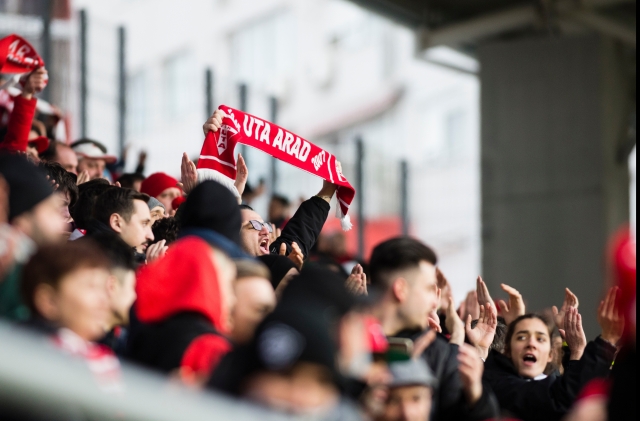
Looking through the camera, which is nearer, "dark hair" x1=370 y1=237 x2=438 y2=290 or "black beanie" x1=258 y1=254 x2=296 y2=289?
"dark hair" x1=370 y1=237 x2=438 y2=290

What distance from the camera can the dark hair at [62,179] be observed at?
548 cm

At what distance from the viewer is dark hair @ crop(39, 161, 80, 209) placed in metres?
5.48

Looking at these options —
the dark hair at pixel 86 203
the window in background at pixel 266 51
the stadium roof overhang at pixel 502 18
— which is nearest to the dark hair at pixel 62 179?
the dark hair at pixel 86 203

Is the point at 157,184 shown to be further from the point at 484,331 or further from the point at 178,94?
the point at 178,94

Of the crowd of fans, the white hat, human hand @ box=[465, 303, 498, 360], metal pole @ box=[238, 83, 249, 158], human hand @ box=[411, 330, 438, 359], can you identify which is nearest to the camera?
the crowd of fans

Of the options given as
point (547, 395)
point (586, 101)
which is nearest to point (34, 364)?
point (547, 395)

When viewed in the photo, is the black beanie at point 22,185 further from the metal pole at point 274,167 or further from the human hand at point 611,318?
the metal pole at point 274,167

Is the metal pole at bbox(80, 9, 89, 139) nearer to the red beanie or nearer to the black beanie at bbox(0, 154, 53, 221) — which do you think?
the red beanie

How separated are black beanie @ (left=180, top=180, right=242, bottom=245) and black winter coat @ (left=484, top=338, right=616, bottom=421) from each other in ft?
5.34

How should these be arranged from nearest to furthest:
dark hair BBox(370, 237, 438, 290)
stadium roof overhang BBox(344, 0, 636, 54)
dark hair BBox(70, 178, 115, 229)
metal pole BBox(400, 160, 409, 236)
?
dark hair BBox(370, 237, 438, 290)
dark hair BBox(70, 178, 115, 229)
stadium roof overhang BBox(344, 0, 636, 54)
metal pole BBox(400, 160, 409, 236)

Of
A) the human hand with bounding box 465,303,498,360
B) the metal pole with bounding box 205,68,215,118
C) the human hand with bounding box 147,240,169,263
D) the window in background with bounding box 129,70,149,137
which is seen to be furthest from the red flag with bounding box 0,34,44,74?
the metal pole with bounding box 205,68,215,118

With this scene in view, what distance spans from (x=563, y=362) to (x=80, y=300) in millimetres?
3524

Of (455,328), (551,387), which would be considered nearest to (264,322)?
(455,328)

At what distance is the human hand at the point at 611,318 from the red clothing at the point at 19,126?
11.4ft
